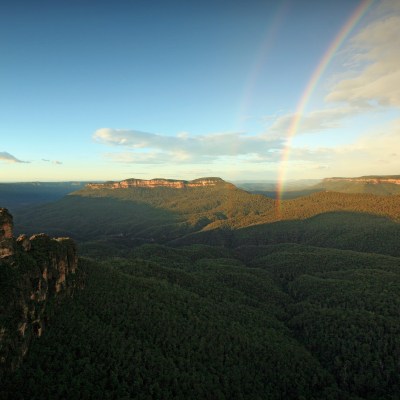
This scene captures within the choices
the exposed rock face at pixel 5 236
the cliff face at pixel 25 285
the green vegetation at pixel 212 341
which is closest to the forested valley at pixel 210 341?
the green vegetation at pixel 212 341

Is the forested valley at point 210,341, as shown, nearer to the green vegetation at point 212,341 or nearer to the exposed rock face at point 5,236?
the green vegetation at point 212,341

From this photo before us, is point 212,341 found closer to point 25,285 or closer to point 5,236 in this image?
point 25,285

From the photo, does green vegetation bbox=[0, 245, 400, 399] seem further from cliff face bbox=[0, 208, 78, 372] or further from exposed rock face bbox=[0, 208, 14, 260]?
exposed rock face bbox=[0, 208, 14, 260]

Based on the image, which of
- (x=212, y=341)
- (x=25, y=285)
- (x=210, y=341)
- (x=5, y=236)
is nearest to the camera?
(x=5, y=236)

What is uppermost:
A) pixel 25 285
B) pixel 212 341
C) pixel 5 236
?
pixel 5 236

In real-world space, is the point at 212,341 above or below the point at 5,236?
below

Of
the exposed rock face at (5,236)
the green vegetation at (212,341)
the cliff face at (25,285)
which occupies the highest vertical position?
the exposed rock face at (5,236)

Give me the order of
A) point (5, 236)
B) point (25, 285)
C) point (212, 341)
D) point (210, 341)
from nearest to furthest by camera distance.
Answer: point (5, 236)
point (25, 285)
point (210, 341)
point (212, 341)

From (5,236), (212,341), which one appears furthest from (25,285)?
(212,341)

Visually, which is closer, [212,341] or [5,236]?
[5,236]
